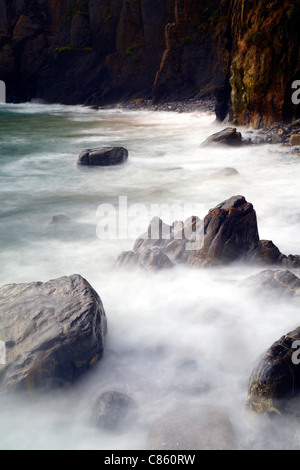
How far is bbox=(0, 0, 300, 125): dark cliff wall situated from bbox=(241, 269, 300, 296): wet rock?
9.58m

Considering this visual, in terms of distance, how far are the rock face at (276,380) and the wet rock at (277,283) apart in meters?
1.19

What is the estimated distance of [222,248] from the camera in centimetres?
516

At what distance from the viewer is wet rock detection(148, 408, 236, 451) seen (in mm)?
2771

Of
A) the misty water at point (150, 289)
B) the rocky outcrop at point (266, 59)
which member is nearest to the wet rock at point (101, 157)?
the misty water at point (150, 289)

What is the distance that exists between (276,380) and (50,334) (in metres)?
1.67

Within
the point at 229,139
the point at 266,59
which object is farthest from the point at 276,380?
the point at 266,59

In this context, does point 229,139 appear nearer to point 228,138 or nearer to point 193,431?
point 228,138

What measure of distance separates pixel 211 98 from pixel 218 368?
21543 millimetres

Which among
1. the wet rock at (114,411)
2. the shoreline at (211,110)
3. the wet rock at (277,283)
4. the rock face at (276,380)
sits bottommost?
the shoreline at (211,110)

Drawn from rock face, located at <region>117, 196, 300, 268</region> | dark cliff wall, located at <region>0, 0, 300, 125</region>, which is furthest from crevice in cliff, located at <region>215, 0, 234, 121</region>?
rock face, located at <region>117, 196, 300, 268</region>

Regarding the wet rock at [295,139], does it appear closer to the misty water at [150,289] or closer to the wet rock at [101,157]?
the misty water at [150,289]

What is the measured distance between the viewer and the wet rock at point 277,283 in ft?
14.1
